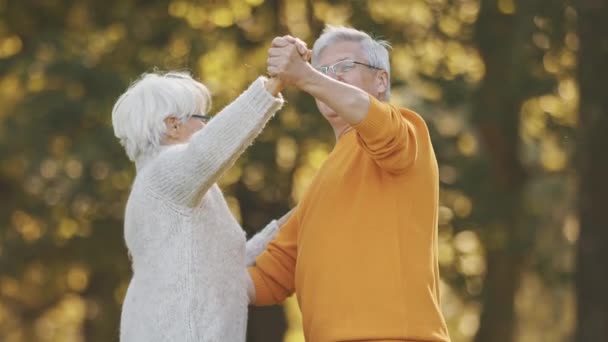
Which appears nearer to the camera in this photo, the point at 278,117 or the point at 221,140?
the point at 221,140

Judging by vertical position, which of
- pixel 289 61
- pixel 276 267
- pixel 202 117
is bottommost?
pixel 276 267

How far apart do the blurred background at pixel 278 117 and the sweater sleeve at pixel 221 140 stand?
6478 millimetres

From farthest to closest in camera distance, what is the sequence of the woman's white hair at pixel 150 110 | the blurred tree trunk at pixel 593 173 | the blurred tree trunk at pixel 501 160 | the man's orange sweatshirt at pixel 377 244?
1. the blurred tree trunk at pixel 501 160
2. the blurred tree trunk at pixel 593 173
3. the woman's white hair at pixel 150 110
4. the man's orange sweatshirt at pixel 377 244

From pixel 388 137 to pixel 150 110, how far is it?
0.95 metres

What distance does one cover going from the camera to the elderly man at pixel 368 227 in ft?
13.4

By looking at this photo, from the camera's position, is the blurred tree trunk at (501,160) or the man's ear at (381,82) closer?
the man's ear at (381,82)

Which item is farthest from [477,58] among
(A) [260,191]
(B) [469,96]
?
(A) [260,191]

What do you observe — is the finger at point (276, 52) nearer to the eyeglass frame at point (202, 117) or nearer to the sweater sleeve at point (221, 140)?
the sweater sleeve at point (221, 140)

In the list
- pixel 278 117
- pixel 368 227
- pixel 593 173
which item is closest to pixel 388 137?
pixel 368 227

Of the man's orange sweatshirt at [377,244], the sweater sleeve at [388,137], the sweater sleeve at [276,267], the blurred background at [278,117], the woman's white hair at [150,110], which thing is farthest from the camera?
the blurred background at [278,117]

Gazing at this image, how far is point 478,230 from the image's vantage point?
12039mm

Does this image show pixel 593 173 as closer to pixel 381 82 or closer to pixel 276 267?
pixel 276 267

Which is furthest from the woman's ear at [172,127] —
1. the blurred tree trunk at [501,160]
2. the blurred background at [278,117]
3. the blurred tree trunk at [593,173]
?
the blurred tree trunk at [501,160]

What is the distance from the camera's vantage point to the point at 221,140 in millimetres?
4266
